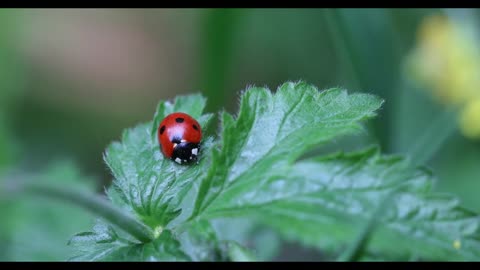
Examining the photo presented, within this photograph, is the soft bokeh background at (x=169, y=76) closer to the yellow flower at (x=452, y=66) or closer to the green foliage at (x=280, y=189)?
the yellow flower at (x=452, y=66)

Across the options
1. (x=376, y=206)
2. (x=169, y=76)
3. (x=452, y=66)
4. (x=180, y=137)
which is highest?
(x=169, y=76)

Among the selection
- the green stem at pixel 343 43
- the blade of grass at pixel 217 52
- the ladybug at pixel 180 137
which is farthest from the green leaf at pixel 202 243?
the blade of grass at pixel 217 52

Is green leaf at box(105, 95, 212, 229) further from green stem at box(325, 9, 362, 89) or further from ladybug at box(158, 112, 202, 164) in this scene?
green stem at box(325, 9, 362, 89)

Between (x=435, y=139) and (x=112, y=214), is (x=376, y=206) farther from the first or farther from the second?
(x=435, y=139)

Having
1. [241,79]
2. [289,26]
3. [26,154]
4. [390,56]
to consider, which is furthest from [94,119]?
[390,56]

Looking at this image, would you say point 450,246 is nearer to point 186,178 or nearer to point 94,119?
point 186,178

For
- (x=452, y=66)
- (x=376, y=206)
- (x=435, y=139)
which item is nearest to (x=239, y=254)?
(x=376, y=206)
